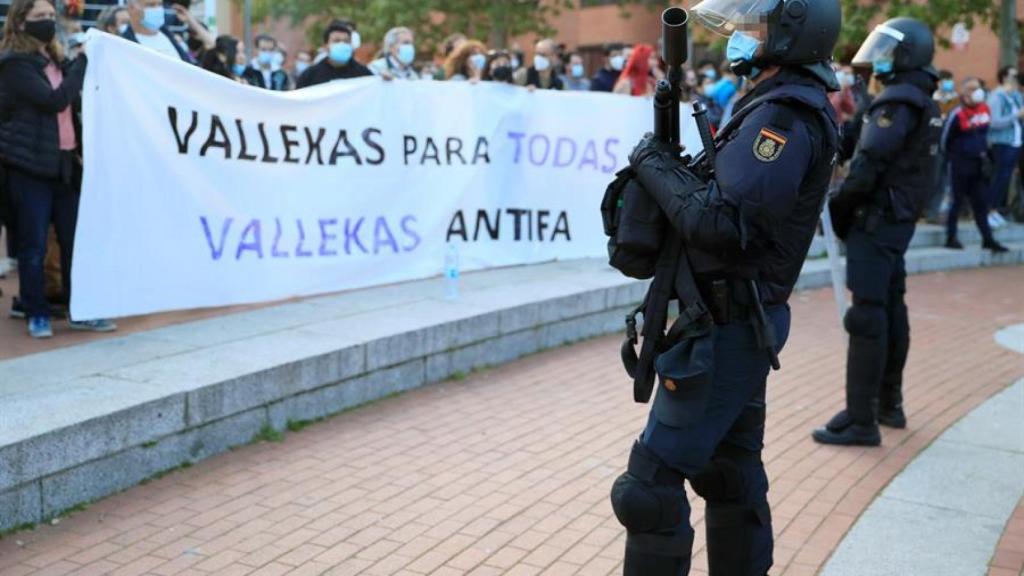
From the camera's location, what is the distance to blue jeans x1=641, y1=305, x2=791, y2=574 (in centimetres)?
332

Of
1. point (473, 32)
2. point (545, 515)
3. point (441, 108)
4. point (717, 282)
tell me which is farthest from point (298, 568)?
point (473, 32)

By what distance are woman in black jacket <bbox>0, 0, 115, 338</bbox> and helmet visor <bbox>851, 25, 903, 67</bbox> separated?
415 centimetres

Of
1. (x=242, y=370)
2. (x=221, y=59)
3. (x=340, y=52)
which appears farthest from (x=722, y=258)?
Answer: (x=340, y=52)

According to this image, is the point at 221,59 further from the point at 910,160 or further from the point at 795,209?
the point at 795,209

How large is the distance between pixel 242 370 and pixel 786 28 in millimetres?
3344

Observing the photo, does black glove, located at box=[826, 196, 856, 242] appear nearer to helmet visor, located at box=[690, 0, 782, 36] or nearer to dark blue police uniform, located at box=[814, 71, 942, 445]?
dark blue police uniform, located at box=[814, 71, 942, 445]

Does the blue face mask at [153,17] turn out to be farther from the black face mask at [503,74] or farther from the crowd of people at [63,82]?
the black face mask at [503,74]

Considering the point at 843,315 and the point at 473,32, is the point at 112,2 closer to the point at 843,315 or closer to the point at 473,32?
the point at 843,315

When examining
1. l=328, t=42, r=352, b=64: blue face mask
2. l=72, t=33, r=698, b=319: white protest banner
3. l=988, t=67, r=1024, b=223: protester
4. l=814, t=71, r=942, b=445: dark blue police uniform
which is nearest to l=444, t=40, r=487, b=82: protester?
l=72, t=33, r=698, b=319: white protest banner

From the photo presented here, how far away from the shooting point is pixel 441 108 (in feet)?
30.3

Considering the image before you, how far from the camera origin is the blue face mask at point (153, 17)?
24.9 feet

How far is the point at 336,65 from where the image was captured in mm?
8883

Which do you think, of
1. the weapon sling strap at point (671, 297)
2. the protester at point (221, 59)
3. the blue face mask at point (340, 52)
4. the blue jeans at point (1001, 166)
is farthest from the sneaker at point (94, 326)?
the blue jeans at point (1001, 166)

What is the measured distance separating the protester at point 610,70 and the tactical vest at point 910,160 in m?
7.88
